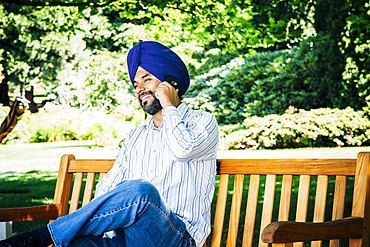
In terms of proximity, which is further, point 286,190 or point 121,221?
point 286,190

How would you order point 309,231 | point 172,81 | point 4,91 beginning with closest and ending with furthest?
point 309,231
point 172,81
point 4,91

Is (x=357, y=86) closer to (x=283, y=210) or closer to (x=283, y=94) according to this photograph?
(x=283, y=94)

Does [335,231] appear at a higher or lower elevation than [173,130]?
lower

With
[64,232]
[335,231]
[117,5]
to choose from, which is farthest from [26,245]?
[117,5]

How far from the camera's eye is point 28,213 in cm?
255

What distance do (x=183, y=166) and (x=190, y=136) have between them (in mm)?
235

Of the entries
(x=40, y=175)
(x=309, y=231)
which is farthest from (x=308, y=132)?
(x=309, y=231)

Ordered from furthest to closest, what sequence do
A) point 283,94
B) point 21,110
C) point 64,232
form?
1. point 283,94
2. point 21,110
3. point 64,232

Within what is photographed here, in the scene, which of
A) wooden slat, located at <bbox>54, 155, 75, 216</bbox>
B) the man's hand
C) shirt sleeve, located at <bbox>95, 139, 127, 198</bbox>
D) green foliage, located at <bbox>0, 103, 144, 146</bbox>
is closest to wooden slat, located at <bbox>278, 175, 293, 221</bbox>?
the man's hand

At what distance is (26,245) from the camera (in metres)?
2.05

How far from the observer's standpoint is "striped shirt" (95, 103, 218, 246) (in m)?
2.35

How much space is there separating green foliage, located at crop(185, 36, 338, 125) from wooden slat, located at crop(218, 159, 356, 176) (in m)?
10.3

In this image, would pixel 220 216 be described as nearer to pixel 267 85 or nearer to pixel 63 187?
pixel 63 187

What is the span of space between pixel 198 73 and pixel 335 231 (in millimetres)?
13788
